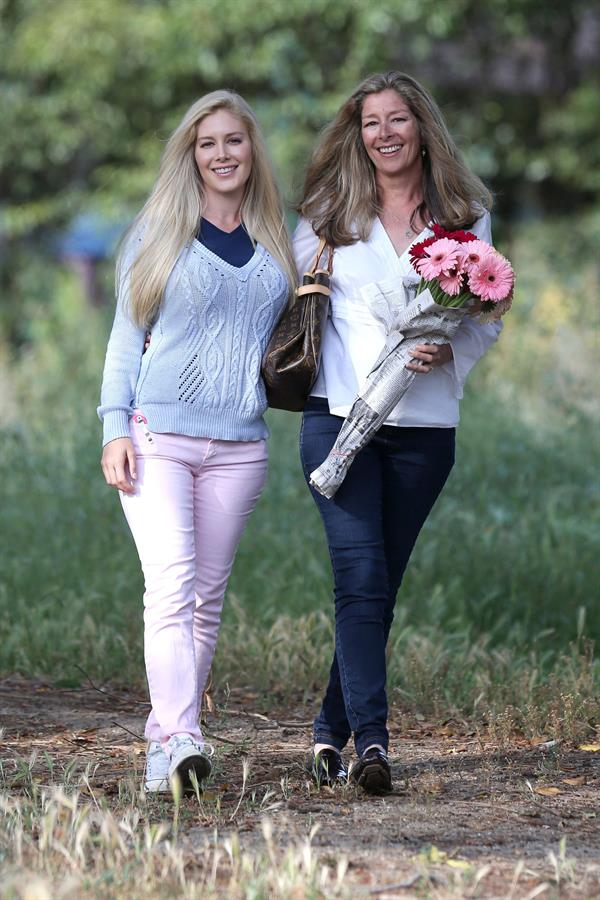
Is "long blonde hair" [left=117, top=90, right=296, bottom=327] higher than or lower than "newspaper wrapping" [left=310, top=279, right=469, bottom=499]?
higher

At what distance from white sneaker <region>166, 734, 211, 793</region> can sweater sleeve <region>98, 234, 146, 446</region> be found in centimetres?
84

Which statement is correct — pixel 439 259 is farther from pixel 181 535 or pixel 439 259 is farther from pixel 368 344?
pixel 181 535

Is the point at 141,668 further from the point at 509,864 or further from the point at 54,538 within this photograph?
the point at 509,864

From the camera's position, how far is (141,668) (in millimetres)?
6031

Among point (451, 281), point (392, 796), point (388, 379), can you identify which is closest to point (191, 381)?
point (388, 379)

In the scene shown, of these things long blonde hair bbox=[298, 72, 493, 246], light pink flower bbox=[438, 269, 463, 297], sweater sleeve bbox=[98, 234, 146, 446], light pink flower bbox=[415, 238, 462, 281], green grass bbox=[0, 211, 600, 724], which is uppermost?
long blonde hair bbox=[298, 72, 493, 246]

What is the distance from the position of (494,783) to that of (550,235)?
1453 cm

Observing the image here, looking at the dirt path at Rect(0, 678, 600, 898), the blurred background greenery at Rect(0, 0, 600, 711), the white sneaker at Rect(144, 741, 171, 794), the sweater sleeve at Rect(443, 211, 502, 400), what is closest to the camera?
the dirt path at Rect(0, 678, 600, 898)

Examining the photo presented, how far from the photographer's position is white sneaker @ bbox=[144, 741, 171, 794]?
13.2 ft

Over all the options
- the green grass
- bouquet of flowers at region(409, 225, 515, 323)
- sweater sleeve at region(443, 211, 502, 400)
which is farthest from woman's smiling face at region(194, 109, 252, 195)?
the green grass

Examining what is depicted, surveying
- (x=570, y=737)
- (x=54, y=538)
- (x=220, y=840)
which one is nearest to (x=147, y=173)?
(x=54, y=538)

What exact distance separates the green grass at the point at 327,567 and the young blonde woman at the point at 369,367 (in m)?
1.31

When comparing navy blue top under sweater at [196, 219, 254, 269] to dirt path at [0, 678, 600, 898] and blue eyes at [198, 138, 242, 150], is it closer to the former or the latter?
blue eyes at [198, 138, 242, 150]

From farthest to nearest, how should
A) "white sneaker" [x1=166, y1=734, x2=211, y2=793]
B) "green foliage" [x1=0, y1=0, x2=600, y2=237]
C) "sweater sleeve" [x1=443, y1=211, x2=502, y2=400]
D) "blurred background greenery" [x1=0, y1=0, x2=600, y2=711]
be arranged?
1. "green foliage" [x1=0, y1=0, x2=600, y2=237]
2. "blurred background greenery" [x1=0, y1=0, x2=600, y2=711]
3. "sweater sleeve" [x1=443, y1=211, x2=502, y2=400]
4. "white sneaker" [x1=166, y1=734, x2=211, y2=793]
